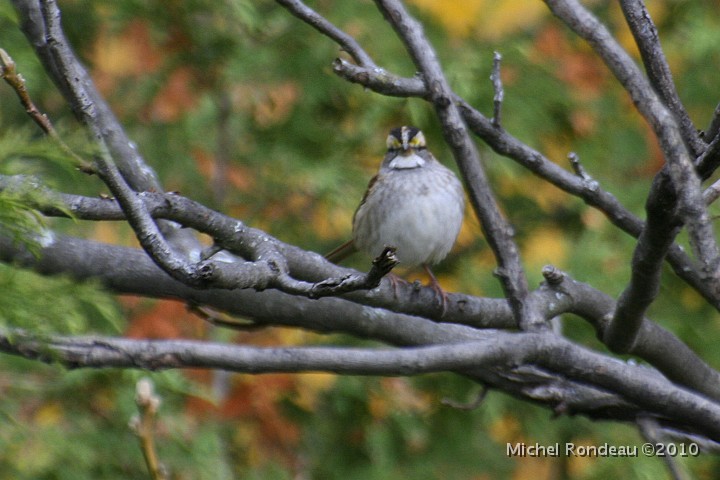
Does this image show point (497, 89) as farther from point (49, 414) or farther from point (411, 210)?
point (49, 414)

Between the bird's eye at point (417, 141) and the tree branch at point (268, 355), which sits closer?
the tree branch at point (268, 355)

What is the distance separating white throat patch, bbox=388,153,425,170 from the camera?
4.12m

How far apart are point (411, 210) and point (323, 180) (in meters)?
1.26

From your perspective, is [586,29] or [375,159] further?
[375,159]

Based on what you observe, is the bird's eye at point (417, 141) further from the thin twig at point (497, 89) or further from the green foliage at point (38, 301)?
the green foliage at point (38, 301)

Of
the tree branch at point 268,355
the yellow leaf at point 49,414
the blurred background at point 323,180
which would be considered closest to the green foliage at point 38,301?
the tree branch at point 268,355

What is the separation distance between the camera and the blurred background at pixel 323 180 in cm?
462

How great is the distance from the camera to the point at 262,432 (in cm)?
515

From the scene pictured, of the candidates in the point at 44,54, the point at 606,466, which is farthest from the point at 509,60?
the point at 44,54

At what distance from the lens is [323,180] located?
5129mm

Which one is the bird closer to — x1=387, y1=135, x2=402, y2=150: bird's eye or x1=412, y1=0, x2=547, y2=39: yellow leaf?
x1=387, y1=135, x2=402, y2=150: bird's eye

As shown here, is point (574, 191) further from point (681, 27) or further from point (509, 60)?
point (681, 27)

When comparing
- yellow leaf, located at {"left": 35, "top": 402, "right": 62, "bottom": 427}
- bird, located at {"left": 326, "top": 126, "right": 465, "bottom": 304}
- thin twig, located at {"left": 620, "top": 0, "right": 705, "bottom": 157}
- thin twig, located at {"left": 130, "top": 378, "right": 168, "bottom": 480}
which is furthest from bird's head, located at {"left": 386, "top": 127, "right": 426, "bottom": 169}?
thin twig, located at {"left": 130, "top": 378, "right": 168, "bottom": 480}

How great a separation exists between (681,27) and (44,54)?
4108 millimetres
